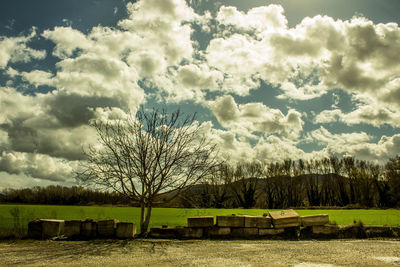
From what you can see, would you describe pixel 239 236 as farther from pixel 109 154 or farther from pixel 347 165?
pixel 347 165

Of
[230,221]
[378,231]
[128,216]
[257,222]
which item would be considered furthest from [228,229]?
[128,216]

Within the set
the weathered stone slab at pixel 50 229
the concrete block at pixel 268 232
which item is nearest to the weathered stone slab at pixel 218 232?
the concrete block at pixel 268 232

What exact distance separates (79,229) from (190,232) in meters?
5.14

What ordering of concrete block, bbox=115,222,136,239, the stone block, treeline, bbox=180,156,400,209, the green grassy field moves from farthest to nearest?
1. treeline, bbox=180,156,400,209
2. the green grassy field
3. concrete block, bbox=115,222,136,239
4. the stone block

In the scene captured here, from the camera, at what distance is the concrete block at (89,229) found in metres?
13.5

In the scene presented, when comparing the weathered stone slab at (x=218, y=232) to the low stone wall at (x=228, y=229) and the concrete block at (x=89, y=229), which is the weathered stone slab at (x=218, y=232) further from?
the concrete block at (x=89, y=229)

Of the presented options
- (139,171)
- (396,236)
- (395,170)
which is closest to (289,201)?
(395,170)

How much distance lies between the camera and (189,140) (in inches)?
584

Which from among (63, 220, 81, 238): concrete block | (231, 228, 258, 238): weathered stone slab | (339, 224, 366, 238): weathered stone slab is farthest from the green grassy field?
(63, 220, 81, 238): concrete block

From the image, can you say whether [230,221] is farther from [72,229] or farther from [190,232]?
[72,229]

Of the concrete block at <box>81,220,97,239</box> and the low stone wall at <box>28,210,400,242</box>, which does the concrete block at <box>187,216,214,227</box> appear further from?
the concrete block at <box>81,220,97,239</box>

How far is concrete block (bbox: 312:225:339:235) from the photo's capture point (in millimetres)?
14359

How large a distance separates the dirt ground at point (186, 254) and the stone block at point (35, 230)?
32.6 inches

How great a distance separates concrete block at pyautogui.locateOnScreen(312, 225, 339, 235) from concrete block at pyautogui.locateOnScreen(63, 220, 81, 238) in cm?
1125
